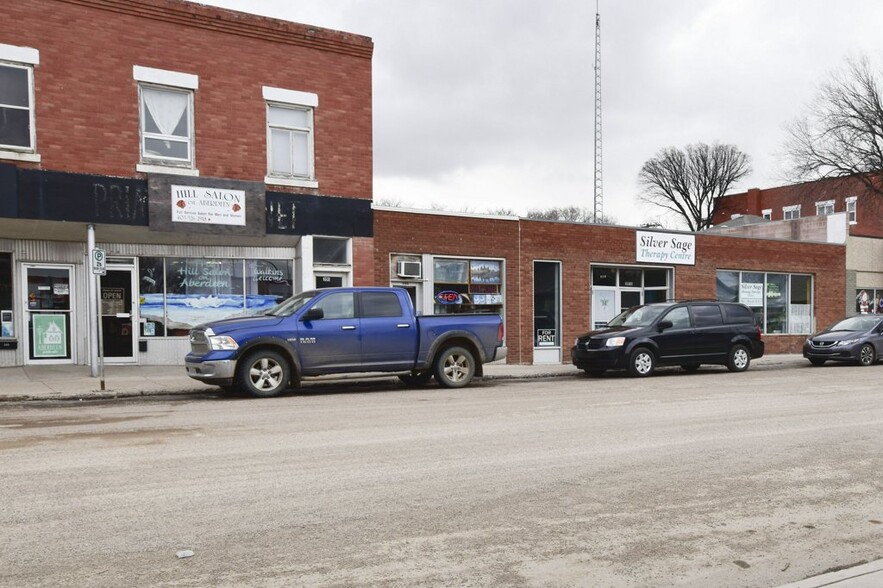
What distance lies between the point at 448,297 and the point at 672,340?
575cm

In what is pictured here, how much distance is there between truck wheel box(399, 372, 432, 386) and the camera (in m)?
15.2

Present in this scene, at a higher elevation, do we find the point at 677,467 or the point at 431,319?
the point at 431,319

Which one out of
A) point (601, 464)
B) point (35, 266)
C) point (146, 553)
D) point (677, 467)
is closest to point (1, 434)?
point (146, 553)

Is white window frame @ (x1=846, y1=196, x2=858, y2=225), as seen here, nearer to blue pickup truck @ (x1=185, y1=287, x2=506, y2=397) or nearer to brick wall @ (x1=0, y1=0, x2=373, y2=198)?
brick wall @ (x1=0, y1=0, x2=373, y2=198)

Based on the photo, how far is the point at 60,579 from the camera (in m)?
4.17

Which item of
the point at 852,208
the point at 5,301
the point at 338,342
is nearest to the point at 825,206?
the point at 852,208

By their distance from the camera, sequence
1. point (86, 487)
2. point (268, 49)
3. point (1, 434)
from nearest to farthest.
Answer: point (86, 487) < point (1, 434) < point (268, 49)

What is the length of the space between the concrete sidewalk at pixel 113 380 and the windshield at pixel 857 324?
8577 mm

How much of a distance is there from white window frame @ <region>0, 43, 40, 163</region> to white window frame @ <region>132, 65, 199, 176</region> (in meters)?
1.90

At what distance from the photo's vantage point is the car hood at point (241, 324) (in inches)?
492

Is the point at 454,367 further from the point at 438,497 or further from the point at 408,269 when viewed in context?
the point at 438,497

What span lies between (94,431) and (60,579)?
5.16m

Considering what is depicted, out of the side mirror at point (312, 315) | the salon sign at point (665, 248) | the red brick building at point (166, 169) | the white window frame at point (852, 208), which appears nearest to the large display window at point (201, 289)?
the red brick building at point (166, 169)

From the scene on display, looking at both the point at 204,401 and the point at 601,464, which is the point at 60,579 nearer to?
the point at 601,464
